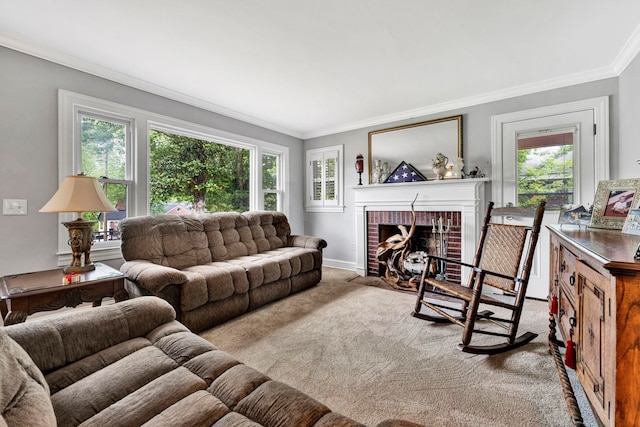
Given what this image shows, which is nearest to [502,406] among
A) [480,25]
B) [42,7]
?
[480,25]

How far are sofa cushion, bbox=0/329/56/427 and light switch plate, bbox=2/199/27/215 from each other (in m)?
2.07

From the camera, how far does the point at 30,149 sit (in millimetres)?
2365

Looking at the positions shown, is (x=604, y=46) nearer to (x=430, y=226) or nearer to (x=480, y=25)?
(x=480, y=25)

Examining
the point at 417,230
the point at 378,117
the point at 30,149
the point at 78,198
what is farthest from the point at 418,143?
the point at 30,149

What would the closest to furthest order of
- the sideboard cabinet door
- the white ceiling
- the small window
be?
the sideboard cabinet door → the white ceiling → the small window

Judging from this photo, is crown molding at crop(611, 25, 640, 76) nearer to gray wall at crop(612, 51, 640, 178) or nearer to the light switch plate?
gray wall at crop(612, 51, 640, 178)

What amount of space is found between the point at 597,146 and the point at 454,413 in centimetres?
306

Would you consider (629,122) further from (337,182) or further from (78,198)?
(78,198)

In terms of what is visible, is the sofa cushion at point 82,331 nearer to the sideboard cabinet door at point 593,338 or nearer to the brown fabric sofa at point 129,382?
Answer: the brown fabric sofa at point 129,382

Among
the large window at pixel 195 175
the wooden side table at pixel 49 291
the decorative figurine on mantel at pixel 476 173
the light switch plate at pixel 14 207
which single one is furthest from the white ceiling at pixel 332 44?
the wooden side table at pixel 49 291

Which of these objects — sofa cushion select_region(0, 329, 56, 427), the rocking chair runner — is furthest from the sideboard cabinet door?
sofa cushion select_region(0, 329, 56, 427)

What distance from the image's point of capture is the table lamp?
206cm

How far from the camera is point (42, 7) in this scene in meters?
1.88

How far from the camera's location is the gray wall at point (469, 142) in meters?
2.79
